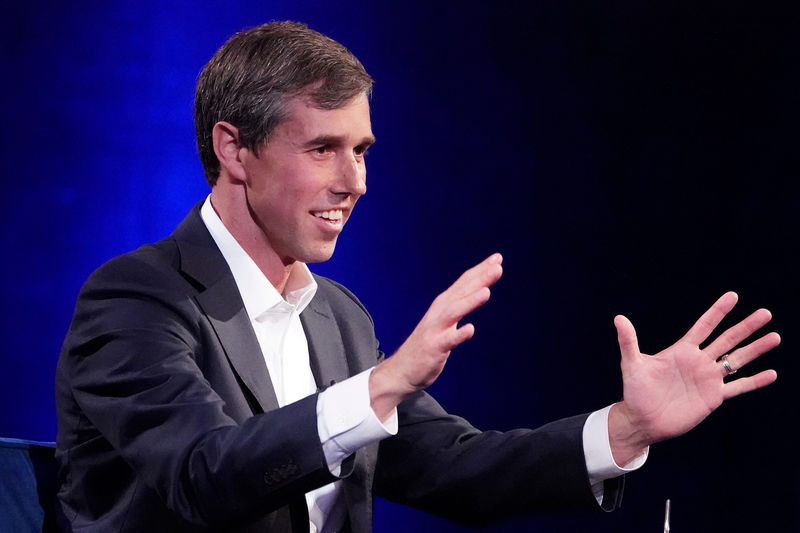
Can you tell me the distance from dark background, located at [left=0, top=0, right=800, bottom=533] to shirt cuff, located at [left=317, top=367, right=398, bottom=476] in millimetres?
1284

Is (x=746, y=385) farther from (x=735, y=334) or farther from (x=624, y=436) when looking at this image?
(x=624, y=436)

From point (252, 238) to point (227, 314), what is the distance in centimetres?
17

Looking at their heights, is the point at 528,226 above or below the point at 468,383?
above

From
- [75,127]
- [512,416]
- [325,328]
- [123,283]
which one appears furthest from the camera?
[512,416]

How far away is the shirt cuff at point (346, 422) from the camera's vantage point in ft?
4.33

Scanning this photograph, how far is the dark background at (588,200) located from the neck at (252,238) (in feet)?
2.64

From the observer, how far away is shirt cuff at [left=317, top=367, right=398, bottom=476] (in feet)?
4.33

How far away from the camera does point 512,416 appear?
2736 millimetres

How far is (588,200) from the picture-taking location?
2682 mm

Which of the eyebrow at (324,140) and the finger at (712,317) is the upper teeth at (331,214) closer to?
the eyebrow at (324,140)

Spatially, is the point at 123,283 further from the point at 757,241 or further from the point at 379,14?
the point at 757,241

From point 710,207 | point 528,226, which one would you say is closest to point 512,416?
point 528,226

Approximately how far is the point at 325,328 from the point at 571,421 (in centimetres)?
45

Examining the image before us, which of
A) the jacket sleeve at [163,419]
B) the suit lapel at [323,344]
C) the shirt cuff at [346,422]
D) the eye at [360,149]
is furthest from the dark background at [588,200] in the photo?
the shirt cuff at [346,422]
